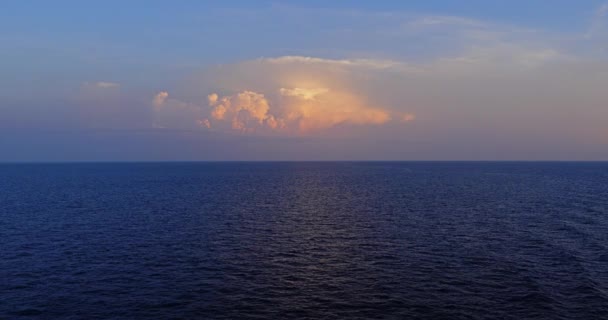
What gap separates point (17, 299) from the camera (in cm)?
4447

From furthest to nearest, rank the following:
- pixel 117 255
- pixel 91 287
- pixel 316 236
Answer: pixel 316 236, pixel 117 255, pixel 91 287

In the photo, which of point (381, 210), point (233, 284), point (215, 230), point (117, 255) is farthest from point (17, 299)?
point (381, 210)

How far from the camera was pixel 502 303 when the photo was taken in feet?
142

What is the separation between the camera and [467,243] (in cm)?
6919

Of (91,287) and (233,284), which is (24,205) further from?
(233,284)

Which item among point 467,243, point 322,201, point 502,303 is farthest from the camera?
Answer: point 322,201

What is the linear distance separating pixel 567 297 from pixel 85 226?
83181mm

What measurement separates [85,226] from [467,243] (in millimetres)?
73262

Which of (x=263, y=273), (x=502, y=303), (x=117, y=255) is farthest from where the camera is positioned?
(x=117, y=255)

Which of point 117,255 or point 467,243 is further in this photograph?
point 467,243

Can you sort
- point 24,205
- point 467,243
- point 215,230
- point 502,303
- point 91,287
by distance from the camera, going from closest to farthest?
point 502,303
point 91,287
point 467,243
point 215,230
point 24,205

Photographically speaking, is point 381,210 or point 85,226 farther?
point 381,210

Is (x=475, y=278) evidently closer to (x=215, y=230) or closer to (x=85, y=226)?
(x=215, y=230)

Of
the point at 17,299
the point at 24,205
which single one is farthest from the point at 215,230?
the point at 24,205
